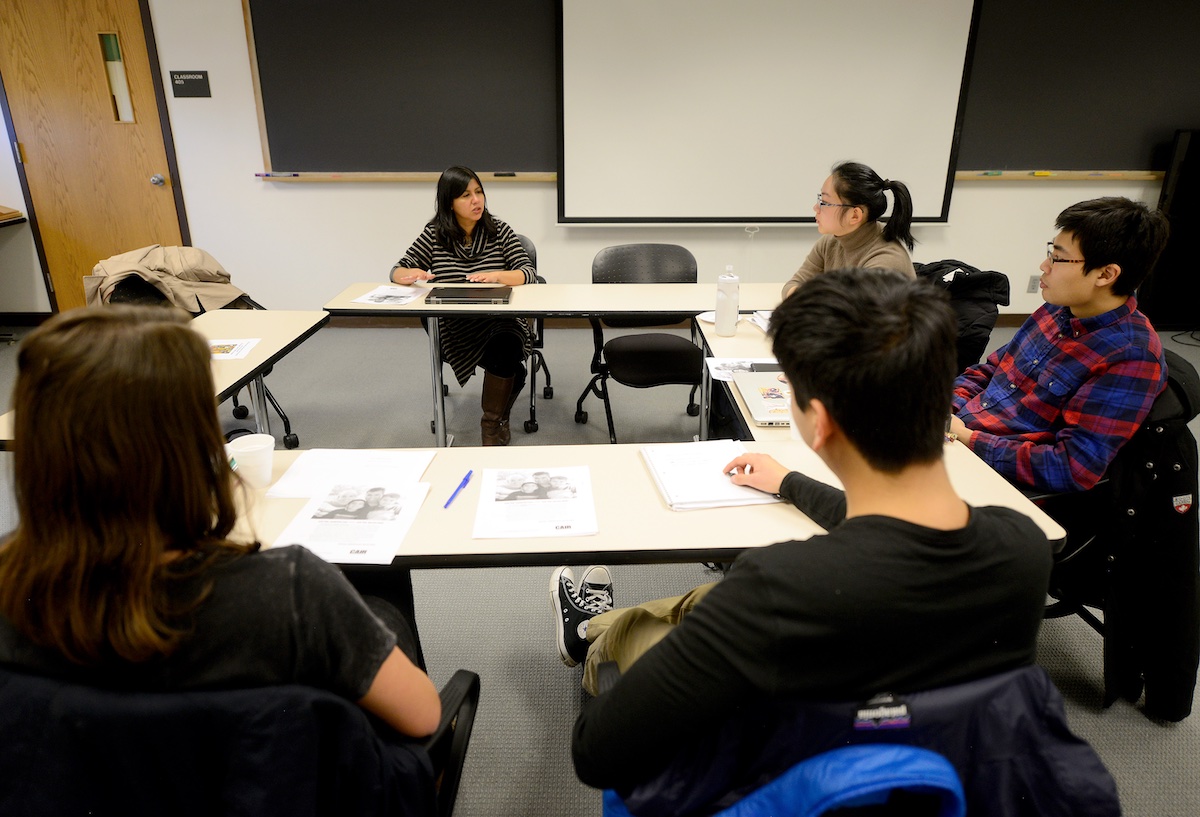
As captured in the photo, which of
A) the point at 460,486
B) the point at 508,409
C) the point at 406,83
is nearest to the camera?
the point at 460,486

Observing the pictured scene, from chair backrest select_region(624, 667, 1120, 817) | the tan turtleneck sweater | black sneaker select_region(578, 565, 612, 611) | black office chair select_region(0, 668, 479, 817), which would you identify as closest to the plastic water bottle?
the tan turtleneck sweater

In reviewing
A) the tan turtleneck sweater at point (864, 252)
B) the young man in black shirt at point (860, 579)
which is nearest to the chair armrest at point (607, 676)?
the young man in black shirt at point (860, 579)

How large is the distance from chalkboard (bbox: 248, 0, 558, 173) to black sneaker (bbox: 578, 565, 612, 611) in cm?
317

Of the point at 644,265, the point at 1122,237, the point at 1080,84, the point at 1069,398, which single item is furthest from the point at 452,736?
the point at 1080,84

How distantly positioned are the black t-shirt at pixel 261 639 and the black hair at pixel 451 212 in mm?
2299

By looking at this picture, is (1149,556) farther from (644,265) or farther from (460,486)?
(644,265)

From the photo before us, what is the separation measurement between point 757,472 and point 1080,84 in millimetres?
4272

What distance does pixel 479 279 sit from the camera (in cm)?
292

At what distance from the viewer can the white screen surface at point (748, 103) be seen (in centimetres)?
391

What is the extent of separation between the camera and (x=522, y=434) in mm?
3160

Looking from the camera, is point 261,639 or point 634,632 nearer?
point 261,639

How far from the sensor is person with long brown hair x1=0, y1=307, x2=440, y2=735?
0.61 m

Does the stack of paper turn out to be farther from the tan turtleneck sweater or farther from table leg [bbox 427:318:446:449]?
table leg [bbox 427:318:446:449]

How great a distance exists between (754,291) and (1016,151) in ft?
8.15
